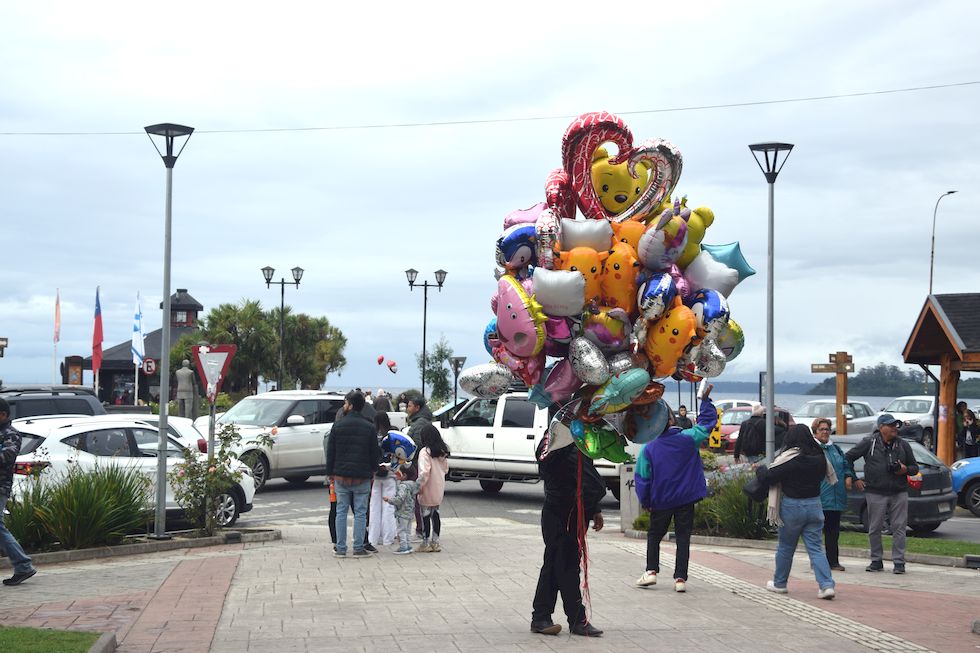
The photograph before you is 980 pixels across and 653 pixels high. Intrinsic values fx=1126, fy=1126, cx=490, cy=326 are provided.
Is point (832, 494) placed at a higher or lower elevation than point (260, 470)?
higher

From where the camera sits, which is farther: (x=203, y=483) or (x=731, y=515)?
A: (x=731, y=515)

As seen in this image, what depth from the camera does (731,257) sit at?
892cm

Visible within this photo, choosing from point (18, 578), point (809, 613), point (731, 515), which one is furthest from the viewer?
point (731, 515)

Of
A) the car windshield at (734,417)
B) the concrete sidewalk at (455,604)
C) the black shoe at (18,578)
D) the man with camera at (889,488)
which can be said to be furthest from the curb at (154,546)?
the car windshield at (734,417)

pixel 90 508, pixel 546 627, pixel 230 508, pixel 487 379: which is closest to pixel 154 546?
pixel 90 508

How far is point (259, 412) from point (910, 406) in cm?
2546

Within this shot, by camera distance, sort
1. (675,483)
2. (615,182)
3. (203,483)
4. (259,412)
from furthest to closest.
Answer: (259,412), (203,483), (675,483), (615,182)

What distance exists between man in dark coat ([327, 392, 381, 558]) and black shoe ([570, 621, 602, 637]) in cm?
517

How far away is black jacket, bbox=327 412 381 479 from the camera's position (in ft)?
43.8

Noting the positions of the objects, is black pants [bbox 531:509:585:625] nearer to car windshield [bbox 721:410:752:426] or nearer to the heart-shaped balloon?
the heart-shaped balloon

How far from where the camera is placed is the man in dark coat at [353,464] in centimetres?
1336

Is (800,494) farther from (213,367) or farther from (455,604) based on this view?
(213,367)

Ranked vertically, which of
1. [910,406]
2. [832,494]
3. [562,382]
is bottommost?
[832,494]

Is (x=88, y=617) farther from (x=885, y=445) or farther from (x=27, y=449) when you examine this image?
(x=885, y=445)
